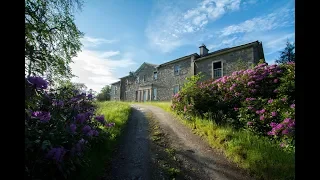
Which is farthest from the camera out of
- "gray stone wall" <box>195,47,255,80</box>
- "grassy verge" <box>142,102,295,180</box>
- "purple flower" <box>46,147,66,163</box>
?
"gray stone wall" <box>195,47,255,80</box>

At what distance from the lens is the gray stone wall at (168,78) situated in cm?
1896

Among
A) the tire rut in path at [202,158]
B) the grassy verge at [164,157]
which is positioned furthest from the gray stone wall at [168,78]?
the grassy verge at [164,157]

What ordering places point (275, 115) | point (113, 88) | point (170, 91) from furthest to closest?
point (113, 88) → point (170, 91) → point (275, 115)

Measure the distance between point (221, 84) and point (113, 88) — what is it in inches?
1145

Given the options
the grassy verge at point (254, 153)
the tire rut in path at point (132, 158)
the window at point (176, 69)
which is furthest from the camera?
the window at point (176, 69)

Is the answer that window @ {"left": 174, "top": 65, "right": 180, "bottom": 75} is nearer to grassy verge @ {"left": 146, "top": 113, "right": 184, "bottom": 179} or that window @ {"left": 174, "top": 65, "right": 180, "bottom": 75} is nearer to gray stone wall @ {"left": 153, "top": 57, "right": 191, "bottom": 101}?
gray stone wall @ {"left": 153, "top": 57, "right": 191, "bottom": 101}

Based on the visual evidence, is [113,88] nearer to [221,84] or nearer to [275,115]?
[221,84]

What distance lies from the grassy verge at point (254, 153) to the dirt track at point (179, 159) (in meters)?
0.23

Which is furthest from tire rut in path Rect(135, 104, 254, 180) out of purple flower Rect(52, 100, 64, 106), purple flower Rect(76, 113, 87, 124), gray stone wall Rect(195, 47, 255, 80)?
gray stone wall Rect(195, 47, 255, 80)

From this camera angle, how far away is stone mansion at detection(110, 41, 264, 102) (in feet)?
46.4

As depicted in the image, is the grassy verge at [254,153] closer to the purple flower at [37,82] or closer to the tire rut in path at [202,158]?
the tire rut in path at [202,158]
